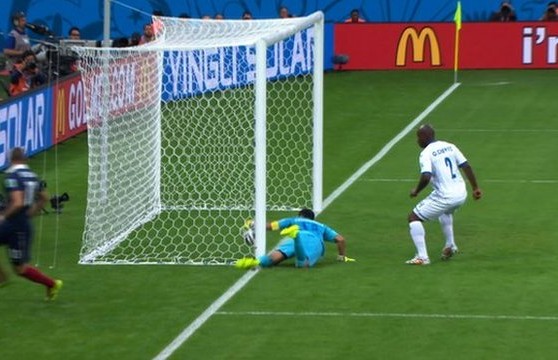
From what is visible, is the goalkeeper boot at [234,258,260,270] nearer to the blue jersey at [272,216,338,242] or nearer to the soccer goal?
the soccer goal

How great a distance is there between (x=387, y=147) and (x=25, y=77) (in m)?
7.31

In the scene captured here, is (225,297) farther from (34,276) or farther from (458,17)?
(458,17)

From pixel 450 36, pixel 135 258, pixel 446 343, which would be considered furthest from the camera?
pixel 450 36

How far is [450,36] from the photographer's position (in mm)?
40938

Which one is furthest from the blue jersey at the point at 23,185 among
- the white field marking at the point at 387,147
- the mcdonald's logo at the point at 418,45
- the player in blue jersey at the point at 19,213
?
the mcdonald's logo at the point at 418,45

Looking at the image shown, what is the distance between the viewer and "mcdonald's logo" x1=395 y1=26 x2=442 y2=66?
40.8 meters

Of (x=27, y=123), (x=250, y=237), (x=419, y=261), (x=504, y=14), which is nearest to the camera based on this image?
(x=419, y=261)

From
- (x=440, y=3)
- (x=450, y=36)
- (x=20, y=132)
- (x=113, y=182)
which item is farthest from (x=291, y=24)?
(x=440, y=3)

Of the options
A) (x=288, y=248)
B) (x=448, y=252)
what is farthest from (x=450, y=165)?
Answer: (x=288, y=248)

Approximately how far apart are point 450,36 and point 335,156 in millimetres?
13700

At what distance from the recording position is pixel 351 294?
17.1 meters

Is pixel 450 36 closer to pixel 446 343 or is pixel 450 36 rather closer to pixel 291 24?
pixel 291 24

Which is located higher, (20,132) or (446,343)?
(20,132)

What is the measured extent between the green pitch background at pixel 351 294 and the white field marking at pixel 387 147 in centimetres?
16
